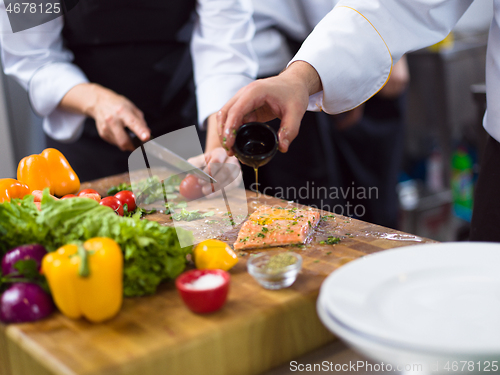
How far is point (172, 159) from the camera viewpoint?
1.78m

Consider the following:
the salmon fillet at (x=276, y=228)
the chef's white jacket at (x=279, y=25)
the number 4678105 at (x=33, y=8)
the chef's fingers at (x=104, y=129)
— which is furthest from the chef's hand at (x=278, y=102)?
the number 4678105 at (x=33, y=8)

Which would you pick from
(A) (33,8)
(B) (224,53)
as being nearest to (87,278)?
(B) (224,53)

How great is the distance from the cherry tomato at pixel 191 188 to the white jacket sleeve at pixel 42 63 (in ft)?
2.65

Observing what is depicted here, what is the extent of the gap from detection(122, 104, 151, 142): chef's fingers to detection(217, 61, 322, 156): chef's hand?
22.5 inches

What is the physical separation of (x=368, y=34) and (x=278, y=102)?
13.1 inches

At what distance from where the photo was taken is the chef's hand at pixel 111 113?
190 cm

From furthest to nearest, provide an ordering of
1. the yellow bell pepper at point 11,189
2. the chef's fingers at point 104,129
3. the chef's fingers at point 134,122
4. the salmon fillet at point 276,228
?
the chef's fingers at point 104,129 < the chef's fingers at point 134,122 < the yellow bell pepper at point 11,189 < the salmon fillet at point 276,228

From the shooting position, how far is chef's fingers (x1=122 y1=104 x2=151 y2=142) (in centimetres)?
185

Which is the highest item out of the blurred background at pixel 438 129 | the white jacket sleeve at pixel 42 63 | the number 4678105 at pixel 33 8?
the number 4678105 at pixel 33 8

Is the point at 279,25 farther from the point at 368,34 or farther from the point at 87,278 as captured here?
the point at 87,278

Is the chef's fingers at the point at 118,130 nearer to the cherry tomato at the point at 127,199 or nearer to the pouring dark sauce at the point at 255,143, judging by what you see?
the cherry tomato at the point at 127,199

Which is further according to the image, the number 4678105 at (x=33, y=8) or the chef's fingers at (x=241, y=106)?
the number 4678105 at (x=33, y=8)

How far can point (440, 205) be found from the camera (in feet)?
11.3

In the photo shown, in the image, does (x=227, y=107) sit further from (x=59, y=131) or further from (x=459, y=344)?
(x=59, y=131)
